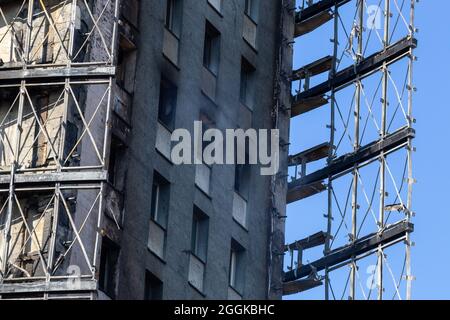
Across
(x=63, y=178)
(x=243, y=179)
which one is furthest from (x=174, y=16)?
(x=63, y=178)

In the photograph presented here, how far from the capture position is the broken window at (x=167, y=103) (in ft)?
163

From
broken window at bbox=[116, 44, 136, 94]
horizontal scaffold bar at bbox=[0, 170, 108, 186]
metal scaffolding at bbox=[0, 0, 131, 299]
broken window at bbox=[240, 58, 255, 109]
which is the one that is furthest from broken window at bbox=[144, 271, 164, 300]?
broken window at bbox=[240, 58, 255, 109]

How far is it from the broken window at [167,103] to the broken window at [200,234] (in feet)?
7.90

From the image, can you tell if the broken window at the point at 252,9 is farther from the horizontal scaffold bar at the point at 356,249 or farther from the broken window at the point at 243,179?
the horizontal scaffold bar at the point at 356,249

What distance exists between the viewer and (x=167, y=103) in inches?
1970

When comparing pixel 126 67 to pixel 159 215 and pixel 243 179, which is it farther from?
pixel 243 179

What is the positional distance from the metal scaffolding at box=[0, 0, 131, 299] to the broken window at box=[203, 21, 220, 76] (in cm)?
597

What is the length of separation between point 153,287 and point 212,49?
835cm

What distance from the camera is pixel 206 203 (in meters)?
50.6

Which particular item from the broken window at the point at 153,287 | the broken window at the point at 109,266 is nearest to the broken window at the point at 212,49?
the broken window at the point at 153,287

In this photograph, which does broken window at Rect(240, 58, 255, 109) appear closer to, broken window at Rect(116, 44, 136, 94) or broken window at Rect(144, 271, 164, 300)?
broken window at Rect(116, 44, 136, 94)

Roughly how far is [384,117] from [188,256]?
995cm
